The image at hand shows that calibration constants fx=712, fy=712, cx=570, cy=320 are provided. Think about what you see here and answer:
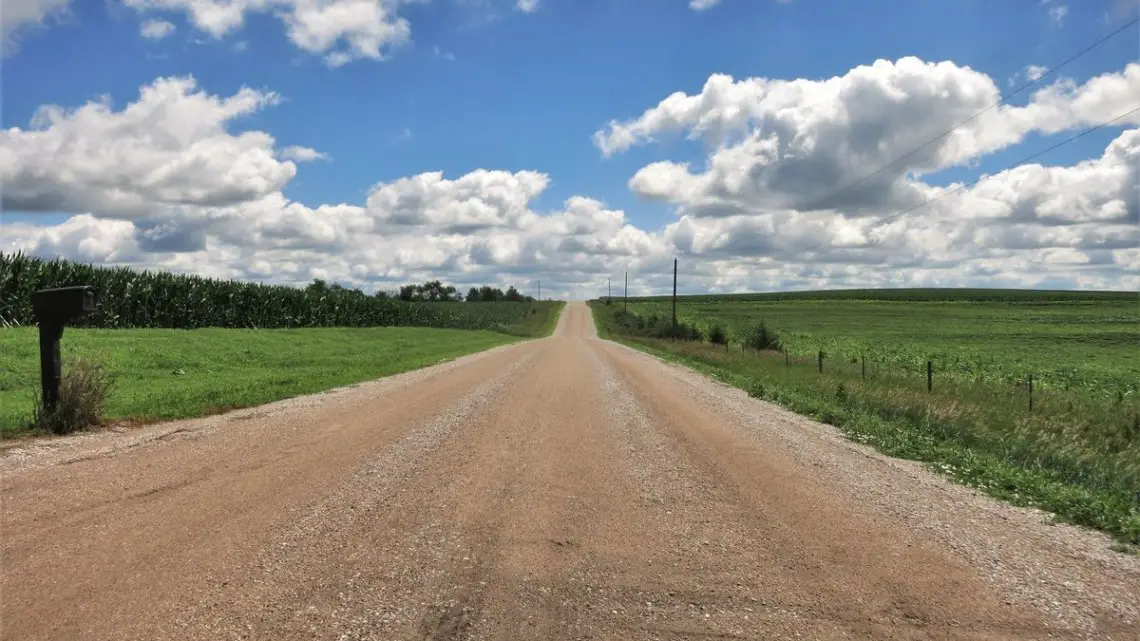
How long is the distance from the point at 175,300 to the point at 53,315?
1092 inches

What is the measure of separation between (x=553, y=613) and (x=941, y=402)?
14010mm

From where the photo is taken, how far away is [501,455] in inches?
318

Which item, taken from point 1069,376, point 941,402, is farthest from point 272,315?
point 1069,376

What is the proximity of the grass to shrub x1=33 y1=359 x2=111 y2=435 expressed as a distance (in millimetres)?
257

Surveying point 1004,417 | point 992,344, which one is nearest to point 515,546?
point 1004,417

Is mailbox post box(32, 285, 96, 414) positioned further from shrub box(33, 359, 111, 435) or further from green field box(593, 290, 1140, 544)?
green field box(593, 290, 1140, 544)

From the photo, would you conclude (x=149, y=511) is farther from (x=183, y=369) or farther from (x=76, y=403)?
(x=183, y=369)

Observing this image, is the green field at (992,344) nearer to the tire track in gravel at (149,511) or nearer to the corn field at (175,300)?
the tire track in gravel at (149,511)

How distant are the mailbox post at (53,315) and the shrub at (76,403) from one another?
0.31 feet

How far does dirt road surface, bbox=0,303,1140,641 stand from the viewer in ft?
12.8

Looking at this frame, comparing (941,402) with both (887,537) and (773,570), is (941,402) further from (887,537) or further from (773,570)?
(773,570)

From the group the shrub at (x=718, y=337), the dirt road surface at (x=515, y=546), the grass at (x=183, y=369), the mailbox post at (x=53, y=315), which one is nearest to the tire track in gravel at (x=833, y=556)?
the dirt road surface at (x=515, y=546)

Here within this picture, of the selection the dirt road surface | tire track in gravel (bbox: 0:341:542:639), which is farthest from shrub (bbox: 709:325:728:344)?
tire track in gravel (bbox: 0:341:542:639)

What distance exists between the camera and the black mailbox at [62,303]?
8.27 metres
